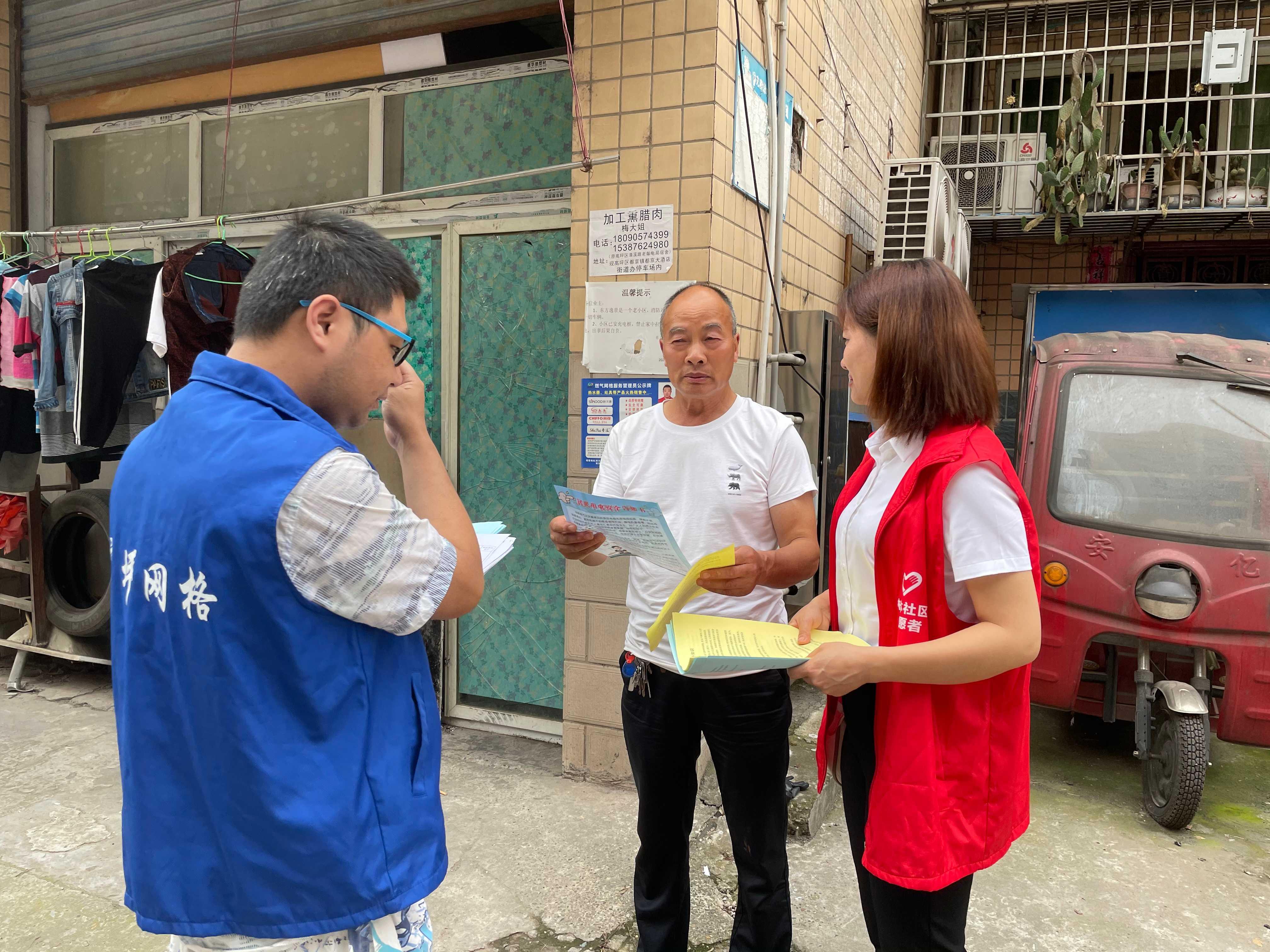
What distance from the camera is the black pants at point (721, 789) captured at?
7.37 feet

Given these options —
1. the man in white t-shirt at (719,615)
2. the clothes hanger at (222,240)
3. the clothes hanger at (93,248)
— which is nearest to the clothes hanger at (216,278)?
the clothes hanger at (222,240)

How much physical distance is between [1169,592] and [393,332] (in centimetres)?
343

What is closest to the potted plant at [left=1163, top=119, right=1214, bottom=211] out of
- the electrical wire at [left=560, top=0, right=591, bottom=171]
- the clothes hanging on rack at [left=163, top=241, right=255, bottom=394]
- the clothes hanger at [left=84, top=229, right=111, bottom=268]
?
the electrical wire at [left=560, top=0, right=591, bottom=171]

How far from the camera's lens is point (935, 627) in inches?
60.6

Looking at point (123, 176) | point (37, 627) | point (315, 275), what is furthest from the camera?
point (123, 176)

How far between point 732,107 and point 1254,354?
8.84 ft

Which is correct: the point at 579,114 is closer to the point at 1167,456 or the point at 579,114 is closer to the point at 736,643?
the point at 736,643

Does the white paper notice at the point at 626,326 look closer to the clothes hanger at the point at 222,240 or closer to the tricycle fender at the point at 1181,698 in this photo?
the clothes hanger at the point at 222,240

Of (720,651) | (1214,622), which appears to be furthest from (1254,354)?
(720,651)

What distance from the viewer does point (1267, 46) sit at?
756 cm

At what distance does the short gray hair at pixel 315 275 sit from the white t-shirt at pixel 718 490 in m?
1.06

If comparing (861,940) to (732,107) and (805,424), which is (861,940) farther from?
(732,107)

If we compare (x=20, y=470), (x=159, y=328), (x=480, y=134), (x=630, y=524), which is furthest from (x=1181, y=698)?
(x=20, y=470)

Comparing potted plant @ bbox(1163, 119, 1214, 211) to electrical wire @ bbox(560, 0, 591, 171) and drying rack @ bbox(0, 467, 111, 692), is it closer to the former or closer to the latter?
electrical wire @ bbox(560, 0, 591, 171)
